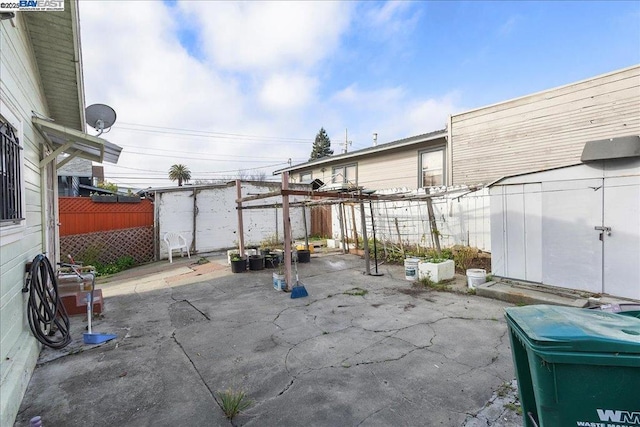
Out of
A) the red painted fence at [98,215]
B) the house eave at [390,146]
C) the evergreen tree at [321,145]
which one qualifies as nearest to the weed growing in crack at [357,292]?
the house eave at [390,146]

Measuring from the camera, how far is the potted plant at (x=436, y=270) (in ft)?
22.4

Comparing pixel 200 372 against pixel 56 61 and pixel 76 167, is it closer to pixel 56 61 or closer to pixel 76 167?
pixel 56 61

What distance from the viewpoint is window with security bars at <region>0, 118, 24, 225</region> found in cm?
271

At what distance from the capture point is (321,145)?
47719 mm

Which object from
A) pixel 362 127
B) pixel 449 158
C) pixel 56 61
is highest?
pixel 362 127

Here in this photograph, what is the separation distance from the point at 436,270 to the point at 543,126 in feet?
14.2

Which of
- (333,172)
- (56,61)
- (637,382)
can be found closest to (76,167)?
(333,172)

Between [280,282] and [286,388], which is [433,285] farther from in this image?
[286,388]

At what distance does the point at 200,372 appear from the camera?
3.28 metres

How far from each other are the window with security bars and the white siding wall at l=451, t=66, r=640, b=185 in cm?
848

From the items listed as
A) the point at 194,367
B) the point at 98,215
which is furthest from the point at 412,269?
the point at 98,215

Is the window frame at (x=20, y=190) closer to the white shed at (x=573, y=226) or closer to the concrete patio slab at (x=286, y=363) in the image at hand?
the concrete patio slab at (x=286, y=363)

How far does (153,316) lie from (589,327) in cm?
569

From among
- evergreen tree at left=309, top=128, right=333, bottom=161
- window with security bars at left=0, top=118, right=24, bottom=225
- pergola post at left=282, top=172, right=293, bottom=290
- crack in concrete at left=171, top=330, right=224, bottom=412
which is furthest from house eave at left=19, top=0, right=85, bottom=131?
evergreen tree at left=309, top=128, right=333, bottom=161
